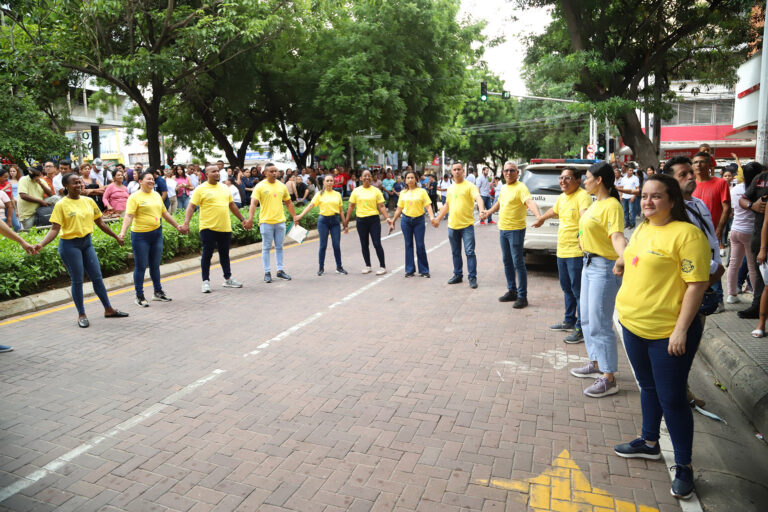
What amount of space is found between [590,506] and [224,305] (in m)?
5.95

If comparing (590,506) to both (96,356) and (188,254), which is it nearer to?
(96,356)

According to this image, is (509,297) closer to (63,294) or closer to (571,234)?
(571,234)

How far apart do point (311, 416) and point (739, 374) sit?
11.9 ft

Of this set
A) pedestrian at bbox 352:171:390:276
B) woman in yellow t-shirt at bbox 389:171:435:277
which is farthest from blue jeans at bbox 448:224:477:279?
pedestrian at bbox 352:171:390:276

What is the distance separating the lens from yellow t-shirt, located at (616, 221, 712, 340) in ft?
10.4

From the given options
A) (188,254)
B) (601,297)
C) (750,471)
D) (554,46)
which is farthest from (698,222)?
(554,46)

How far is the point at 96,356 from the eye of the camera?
19.4 feet

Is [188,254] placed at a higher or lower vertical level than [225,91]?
lower

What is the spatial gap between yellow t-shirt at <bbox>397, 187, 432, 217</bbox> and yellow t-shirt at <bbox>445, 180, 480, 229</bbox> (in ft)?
2.71

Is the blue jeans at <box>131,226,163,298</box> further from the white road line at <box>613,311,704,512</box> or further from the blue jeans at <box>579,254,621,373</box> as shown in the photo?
the white road line at <box>613,311,704,512</box>

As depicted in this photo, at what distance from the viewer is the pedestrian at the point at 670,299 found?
3170 mm

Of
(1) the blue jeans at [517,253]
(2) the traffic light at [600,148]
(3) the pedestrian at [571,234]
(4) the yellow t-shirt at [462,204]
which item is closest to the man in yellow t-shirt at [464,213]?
(4) the yellow t-shirt at [462,204]

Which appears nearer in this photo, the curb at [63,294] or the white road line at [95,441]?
the white road line at [95,441]

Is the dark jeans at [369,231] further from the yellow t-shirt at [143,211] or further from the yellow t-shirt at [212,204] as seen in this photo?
the yellow t-shirt at [143,211]
